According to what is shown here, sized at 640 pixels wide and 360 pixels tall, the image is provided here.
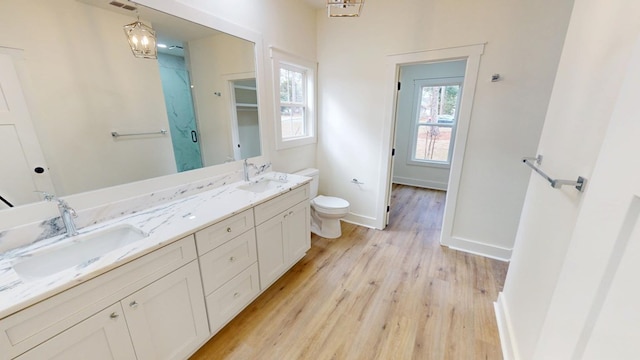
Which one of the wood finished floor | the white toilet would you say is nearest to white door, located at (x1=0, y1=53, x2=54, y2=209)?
the wood finished floor

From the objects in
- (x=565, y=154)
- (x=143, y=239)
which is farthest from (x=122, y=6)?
(x=565, y=154)

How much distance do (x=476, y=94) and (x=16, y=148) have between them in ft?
10.7

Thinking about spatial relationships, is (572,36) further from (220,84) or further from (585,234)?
(220,84)

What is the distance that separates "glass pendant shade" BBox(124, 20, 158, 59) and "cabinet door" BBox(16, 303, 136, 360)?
1480 mm

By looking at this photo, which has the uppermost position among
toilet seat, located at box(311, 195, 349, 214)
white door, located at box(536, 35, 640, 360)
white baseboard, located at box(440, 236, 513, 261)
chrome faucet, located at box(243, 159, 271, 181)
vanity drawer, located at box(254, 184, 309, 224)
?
white door, located at box(536, 35, 640, 360)

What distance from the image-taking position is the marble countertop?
0.90 meters

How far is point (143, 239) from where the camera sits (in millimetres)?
1264

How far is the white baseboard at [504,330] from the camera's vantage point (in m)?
1.47

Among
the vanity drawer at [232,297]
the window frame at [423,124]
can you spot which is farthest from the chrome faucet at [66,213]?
the window frame at [423,124]

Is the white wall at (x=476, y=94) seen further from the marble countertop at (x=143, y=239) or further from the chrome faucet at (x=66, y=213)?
the chrome faucet at (x=66, y=213)

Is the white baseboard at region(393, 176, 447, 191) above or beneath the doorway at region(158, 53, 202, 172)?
beneath

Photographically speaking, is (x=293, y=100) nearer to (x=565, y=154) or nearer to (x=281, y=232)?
(x=281, y=232)

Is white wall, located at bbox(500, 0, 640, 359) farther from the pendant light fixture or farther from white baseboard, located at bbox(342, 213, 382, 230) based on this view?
the pendant light fixture

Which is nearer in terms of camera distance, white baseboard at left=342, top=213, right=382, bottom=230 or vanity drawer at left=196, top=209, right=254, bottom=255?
vanity drawer at left=196, top=209, right=254, bottom=255
